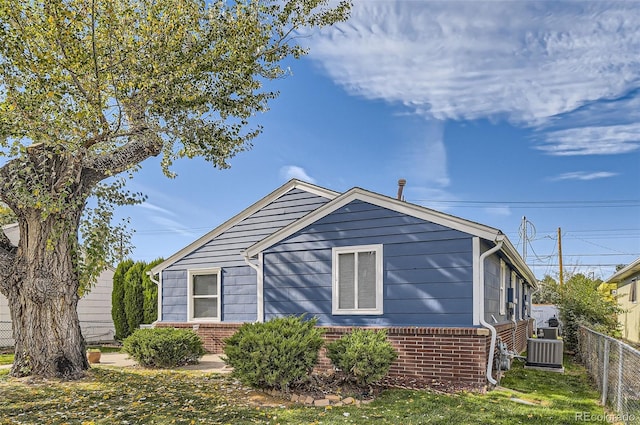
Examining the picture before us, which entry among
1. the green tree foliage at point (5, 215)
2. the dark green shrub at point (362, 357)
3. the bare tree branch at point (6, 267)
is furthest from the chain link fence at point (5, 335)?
the dark green shrub at point (362, 357)

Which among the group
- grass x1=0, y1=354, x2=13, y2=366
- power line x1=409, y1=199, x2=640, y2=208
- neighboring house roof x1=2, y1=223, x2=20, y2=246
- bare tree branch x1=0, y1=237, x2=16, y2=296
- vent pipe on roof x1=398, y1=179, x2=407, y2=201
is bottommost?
grass x1=0, y1=354, x2=13, y2=366

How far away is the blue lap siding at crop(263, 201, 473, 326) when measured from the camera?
8617 millimetres

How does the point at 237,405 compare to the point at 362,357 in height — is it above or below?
below

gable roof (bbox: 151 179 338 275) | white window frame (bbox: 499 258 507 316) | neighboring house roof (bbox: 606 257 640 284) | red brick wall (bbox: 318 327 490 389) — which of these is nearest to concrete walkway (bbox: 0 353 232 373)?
gable roof (bbox: 151 179 338 275)

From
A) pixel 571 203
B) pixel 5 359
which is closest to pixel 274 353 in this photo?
pixel 5 359

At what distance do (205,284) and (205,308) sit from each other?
666mm

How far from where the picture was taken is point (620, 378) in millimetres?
6449

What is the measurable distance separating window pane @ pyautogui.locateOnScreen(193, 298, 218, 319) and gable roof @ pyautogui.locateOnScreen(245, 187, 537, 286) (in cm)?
305

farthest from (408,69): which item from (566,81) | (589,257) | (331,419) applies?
(589,257)

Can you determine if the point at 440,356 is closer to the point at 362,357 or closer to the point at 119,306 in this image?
the point at 362,357

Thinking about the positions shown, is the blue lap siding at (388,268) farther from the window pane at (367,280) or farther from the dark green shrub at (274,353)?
the dark green shrub at (274,353)

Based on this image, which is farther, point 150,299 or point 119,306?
point 119,306

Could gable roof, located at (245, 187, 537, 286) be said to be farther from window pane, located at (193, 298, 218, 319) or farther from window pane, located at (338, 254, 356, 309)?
window pane, located at (193, 298, 218, 319)

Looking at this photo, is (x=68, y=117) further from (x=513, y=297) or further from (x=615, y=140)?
(x=615, y=140)
